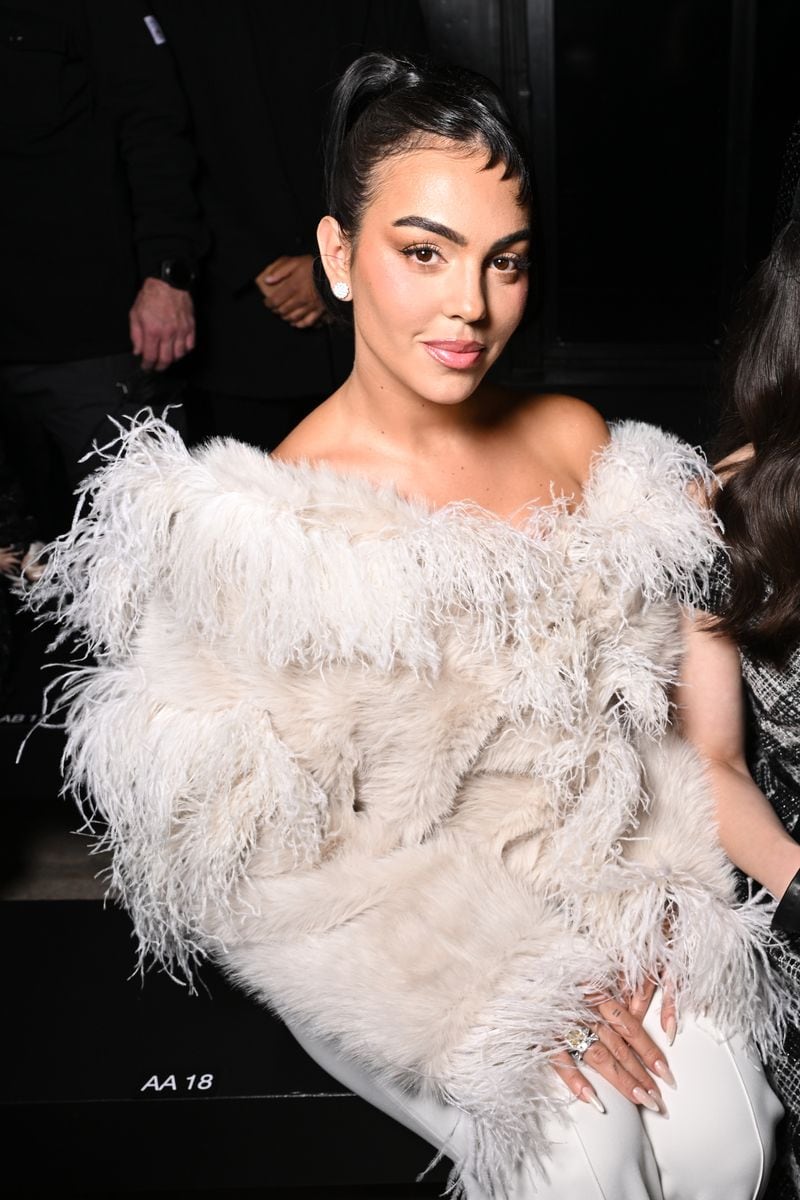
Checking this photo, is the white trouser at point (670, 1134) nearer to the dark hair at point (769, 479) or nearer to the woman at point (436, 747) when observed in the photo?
the woman at point (436, 747)

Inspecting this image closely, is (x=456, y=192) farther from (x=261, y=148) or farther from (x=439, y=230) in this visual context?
(x=261, y=148)

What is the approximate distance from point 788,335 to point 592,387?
2.75 m

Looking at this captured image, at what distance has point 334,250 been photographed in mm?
1300

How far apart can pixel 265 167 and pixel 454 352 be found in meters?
1.36

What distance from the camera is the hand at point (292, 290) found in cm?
240

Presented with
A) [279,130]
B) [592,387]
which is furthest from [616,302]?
[279,130]

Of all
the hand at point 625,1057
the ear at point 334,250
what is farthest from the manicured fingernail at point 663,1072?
the ear at point 334,250

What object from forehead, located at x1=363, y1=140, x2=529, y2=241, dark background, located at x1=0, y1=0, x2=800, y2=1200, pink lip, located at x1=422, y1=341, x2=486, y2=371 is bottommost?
dark background, located at x1=0, y1=0, x2=800, y2=1200

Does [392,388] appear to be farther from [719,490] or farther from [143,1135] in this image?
[143,1135]

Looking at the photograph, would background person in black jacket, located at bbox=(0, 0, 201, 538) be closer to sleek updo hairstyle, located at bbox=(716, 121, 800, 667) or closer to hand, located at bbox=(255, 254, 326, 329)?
hand, located at bbox=(255, 254, 326, 329)

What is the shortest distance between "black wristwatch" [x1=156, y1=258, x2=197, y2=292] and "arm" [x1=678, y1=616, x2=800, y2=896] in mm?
1356

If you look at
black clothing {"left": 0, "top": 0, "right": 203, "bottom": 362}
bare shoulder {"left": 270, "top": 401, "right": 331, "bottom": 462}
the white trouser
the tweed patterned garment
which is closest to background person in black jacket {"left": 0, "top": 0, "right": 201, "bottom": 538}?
black clothing {"left": 0, "top": 0, "right": 203, "bottom": 362}

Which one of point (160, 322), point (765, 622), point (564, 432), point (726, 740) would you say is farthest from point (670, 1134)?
point (160, 322)

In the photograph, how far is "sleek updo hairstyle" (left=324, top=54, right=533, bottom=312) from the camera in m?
1.19
